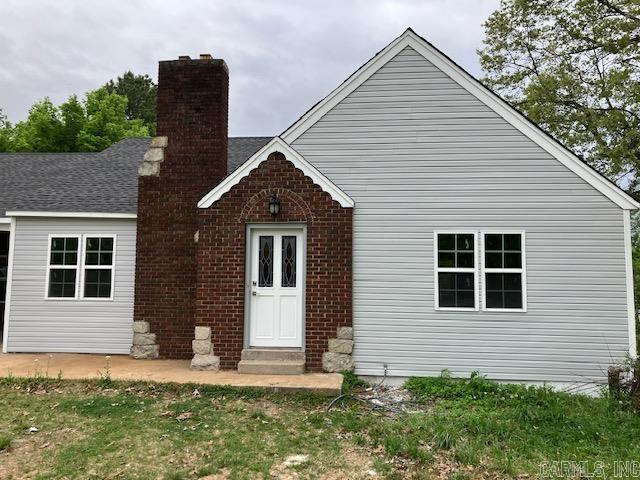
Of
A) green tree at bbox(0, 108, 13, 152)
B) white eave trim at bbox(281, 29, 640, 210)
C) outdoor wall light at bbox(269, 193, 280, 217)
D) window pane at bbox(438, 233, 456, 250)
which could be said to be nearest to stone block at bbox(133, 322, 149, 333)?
outdoor wall light at bbox(269, 193, 280, 217)

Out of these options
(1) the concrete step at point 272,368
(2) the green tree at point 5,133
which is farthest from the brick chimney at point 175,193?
(2) the green tree at point 5,133

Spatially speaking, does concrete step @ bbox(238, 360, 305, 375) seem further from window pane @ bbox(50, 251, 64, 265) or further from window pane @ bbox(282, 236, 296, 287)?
window pane @ bbox(50, 251, 64, 265)

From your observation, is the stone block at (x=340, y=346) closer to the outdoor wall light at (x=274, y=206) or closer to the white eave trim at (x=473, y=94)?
the outdoor wall light at (x=274, y=206)

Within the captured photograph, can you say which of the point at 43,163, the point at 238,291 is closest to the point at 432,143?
the point at 238,291

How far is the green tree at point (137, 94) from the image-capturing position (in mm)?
42397

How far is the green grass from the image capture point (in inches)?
185

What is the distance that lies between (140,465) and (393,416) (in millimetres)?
3212

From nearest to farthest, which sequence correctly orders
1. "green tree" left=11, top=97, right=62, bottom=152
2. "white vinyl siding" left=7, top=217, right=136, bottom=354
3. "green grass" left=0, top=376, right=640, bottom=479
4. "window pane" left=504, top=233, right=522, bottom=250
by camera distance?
"green grass" left=0, top=376, right=640, bottom=479 < "window pane" left=504, top=233, right=522, bottom=250 < "white vinyl siding" left=7, top=217, right=136, bottom=354 < "green tree" left=11, top=97, right=62, bottom=152

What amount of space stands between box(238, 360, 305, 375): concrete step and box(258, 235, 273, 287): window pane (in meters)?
1.34

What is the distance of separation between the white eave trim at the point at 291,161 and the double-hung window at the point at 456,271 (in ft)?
5.92

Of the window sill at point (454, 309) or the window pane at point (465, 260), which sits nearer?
the window sill at point (454, 309)

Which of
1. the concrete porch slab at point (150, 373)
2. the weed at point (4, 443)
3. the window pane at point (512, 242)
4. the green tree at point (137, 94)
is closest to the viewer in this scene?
the weed at point (4, 443)

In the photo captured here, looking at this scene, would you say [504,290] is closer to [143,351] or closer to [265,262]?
[265,262]

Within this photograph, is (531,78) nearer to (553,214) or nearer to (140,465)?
(553,214)
